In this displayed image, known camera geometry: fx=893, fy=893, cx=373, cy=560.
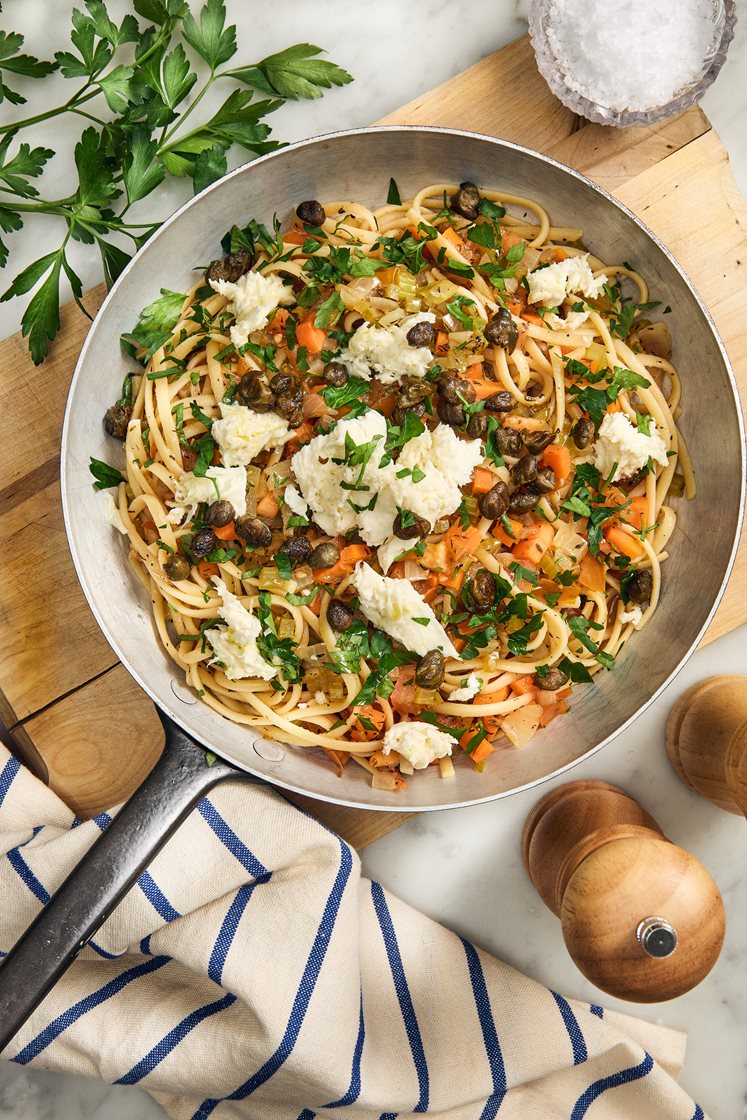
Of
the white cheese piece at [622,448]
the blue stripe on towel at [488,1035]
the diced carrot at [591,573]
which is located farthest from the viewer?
the blue stripe on towel at [488,1035]

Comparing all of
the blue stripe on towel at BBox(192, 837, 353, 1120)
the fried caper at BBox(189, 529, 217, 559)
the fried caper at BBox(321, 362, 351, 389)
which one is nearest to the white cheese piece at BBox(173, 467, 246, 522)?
the fried caper at BBox(189, 529, 217, 559)

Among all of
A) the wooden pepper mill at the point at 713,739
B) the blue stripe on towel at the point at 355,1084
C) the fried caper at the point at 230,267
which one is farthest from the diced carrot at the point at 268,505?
the blue stripe on towel at the point at 355,1084

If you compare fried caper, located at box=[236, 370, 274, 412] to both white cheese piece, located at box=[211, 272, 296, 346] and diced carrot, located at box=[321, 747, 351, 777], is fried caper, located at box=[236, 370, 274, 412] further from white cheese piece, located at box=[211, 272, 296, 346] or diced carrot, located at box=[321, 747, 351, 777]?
diced carrot, located at box=[321, 747, 351, 777]

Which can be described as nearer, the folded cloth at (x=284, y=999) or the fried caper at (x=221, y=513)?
the fried caper at (x=221, y=513)

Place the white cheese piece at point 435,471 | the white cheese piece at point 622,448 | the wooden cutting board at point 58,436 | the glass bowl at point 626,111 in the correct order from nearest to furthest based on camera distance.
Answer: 1. the white cheese piece at point 435,471
2. the white cheese piece at point 622,448
3. the glass bowl at point 626,111
4. the wooden cutting board at point 58,436

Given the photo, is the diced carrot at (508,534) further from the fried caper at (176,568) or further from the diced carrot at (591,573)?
the fried caper at (176,568)

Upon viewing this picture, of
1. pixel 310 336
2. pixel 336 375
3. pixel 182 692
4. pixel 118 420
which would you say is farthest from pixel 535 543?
pixel 118 420
